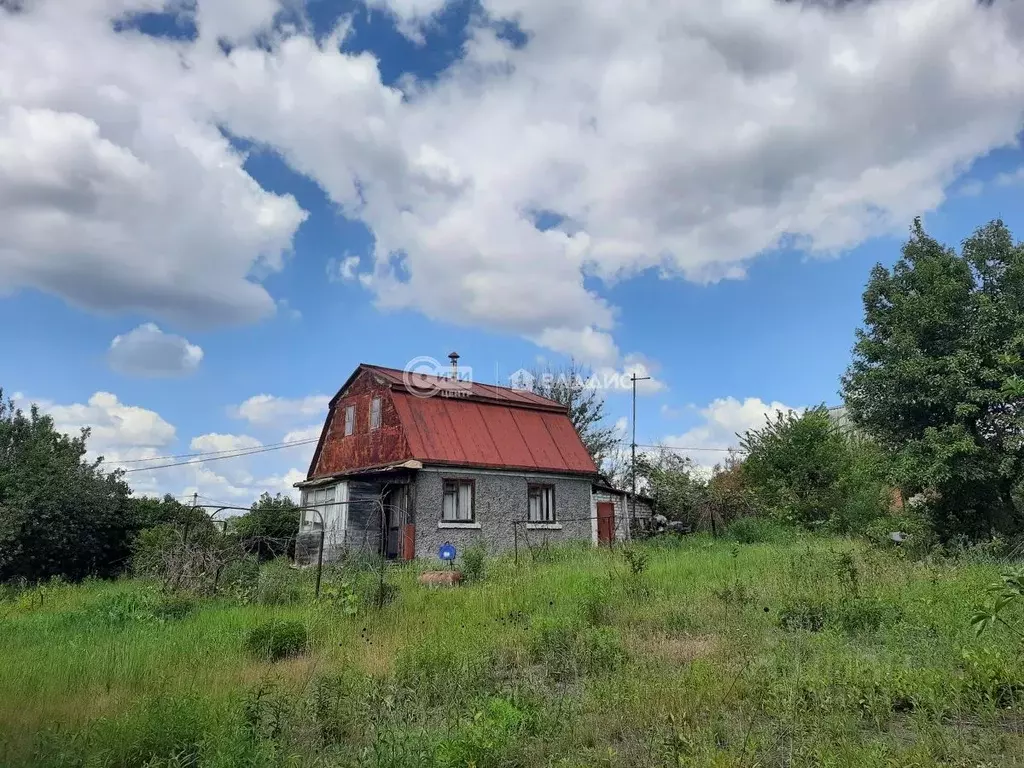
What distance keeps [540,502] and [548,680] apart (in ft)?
52.8

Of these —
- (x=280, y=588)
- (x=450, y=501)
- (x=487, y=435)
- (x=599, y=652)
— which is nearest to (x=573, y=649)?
(x=599, y=652)

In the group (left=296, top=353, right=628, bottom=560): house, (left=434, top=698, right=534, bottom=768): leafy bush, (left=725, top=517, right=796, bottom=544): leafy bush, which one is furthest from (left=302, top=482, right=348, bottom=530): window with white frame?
(left=434, top=698, right=534, bottom=768): leafy bush

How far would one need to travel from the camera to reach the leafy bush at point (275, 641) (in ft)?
25.4

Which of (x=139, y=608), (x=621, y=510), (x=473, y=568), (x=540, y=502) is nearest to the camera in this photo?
(x=139, y=608)

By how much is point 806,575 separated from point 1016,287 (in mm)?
9595

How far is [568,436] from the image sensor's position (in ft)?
81.7

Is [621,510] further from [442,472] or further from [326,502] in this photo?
[326,502]

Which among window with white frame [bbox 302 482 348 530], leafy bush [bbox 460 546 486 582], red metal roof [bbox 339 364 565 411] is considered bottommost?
leafy bush [bbox 460 546 486 582]

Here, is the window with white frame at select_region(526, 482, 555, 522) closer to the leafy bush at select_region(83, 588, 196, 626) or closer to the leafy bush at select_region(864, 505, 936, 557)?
the leafy bush at select_region(864, 505, 936, 557)

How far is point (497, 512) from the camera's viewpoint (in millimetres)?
21047

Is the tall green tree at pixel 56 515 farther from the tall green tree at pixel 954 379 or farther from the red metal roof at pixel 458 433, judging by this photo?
the tall green tree at pixel 954 379

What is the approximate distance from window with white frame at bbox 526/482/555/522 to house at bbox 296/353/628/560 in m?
0.04

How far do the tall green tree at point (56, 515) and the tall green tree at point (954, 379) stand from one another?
21.6 metres

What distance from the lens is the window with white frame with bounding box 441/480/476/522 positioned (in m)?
20.2
